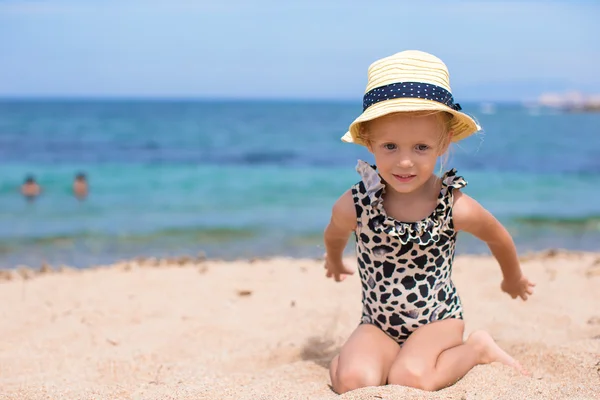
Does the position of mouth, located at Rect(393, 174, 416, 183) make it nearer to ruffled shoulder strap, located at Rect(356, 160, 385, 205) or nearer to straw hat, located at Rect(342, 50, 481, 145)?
ruffled shoulder strap, located at Rect(356, 160, 385, 205)

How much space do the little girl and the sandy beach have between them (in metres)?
0.16

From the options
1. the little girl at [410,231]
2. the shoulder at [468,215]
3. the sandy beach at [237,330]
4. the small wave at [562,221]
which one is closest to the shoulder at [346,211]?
the little girl at [410,231]

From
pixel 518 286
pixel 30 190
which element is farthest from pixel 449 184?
pixel 30 190

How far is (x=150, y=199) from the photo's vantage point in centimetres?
1016

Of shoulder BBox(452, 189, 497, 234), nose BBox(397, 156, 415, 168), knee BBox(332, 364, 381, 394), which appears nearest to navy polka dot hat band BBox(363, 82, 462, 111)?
nose BBox(397, 156, 415, 168)

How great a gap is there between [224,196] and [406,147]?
822 cm

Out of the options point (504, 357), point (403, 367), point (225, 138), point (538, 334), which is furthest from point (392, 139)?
point (225, 138)

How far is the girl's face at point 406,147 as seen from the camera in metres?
2.53

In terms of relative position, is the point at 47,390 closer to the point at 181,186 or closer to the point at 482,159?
the point at 181,186

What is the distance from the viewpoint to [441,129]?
8.58ft

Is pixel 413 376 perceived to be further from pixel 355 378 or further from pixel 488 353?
pixel 488 353

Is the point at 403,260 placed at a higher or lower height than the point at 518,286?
higher

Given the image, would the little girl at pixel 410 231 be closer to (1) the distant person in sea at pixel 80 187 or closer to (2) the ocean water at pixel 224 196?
(2) the ocean water at pixel 224 196

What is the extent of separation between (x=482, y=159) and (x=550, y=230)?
9.18m
